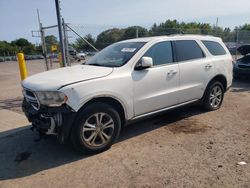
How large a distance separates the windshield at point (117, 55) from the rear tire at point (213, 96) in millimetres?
2063

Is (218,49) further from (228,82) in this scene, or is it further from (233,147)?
(233,147)

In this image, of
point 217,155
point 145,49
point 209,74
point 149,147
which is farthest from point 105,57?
point 217,155

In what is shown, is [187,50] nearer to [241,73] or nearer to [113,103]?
[113,103]

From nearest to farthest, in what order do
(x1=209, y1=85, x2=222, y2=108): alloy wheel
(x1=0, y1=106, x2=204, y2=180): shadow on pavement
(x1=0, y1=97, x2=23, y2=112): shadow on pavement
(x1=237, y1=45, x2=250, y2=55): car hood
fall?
1. (x1=0, y1=106, x2=204, y2=180): shadow on pavement
2. (x1=209, y1=85, x2=222, y2=108): alloy wheel
3. (x1=0, y1=97, x2=23, y2=112): shadow on pavement
4. (x1=237, y1=45, x2=250, y2=55): car hood

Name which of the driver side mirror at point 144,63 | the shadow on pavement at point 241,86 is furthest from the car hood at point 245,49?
the driver side mirror at point 144,63

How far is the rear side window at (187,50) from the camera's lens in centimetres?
543

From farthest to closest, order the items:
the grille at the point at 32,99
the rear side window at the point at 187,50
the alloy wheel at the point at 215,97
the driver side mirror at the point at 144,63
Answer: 1. the alloy wheel at the point at 215,97
2. the rear side window at the point at 187,50
3. the driver side mirror at the point at 144,63
4. the grille at the point at 32,99

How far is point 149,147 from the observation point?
446 cm

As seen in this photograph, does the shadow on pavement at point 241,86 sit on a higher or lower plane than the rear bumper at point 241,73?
lower

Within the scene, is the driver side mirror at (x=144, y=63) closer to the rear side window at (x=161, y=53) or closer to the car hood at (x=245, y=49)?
the rear side window at (x=161, y=53)

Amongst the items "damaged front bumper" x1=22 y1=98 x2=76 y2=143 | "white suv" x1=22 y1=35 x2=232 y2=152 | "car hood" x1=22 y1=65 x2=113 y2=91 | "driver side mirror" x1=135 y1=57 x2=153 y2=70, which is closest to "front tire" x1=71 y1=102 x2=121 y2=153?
"white suv" x1=22 y1=35 x2=232 y2=152

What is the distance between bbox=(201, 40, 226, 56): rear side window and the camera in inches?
240

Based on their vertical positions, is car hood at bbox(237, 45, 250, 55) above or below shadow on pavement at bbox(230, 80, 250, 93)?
above

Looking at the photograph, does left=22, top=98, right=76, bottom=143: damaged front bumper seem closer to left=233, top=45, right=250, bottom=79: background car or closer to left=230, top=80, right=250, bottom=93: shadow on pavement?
left=230, top=80, right=250, bottom=93: shadow on pavement
